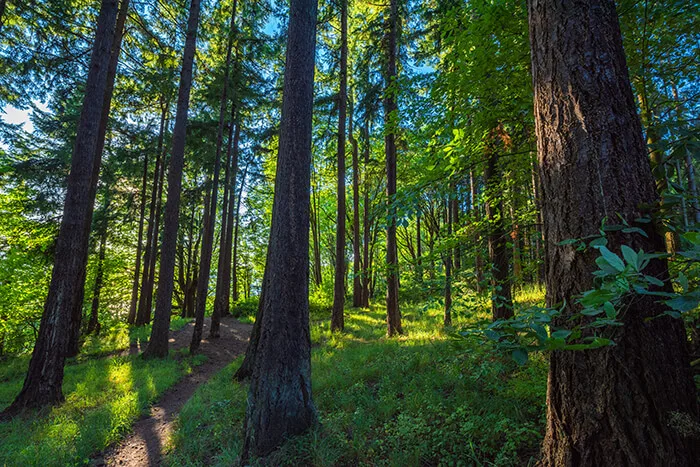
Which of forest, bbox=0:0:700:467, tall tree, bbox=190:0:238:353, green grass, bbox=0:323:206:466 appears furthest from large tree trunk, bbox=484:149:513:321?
tall tree, bbox=190:0:238:353

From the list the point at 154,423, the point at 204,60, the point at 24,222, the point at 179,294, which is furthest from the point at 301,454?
the point at 179,294

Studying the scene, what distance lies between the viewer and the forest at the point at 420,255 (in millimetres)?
1278

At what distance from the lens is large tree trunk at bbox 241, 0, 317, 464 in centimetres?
345

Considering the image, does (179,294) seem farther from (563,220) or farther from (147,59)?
(563,220)

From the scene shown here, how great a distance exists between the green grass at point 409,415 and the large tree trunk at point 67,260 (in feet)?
9.89

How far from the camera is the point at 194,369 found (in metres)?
8.62

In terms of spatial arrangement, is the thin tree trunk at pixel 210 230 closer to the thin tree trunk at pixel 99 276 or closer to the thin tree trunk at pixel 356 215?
the thin tree trunk at pixel 356 215

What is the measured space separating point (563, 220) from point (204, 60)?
48.3 feet

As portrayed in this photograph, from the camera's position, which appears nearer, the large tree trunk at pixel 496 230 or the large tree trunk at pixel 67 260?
the large tree trunk at pixel 496 230

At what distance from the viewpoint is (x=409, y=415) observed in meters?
3.66

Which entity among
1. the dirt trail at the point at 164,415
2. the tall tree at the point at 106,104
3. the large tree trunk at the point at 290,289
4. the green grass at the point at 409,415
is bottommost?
the dirt trail at the point at 164,415

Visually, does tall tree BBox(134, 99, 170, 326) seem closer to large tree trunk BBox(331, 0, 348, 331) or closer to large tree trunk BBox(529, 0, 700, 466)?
large tree trunk BBox(331, 0, 348, 331)

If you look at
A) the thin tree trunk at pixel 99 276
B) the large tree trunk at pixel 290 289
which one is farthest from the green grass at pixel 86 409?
the thin tree trunk at pixel 99 276

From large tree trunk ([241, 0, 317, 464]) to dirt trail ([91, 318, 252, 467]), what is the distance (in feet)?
6.45
